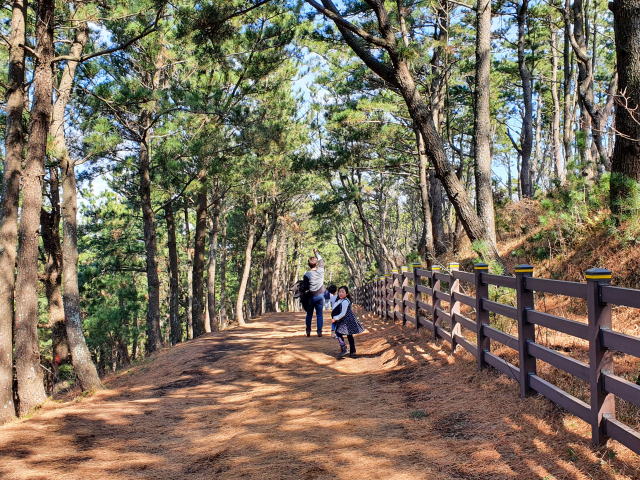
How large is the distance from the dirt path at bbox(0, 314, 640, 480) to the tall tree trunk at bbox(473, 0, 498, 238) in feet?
9.03

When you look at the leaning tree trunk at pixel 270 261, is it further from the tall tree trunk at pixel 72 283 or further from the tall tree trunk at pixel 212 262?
the tall tree trunk at pixel 72 283

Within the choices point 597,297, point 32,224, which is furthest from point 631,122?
point 32,224

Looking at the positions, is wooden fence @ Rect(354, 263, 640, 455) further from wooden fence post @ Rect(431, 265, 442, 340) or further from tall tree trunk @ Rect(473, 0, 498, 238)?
tall tree trunk @ Rect(473, 0, 498, 238)

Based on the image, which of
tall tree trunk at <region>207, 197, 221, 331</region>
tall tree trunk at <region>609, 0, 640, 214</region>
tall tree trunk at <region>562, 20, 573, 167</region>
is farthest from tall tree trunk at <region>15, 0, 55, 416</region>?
tall tree trunk at <region>562, 20, 573, 167</region>

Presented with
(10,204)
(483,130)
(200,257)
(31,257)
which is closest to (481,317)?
(483,130)

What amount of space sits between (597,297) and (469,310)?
18.6ft

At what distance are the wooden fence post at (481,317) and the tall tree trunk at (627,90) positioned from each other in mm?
2999

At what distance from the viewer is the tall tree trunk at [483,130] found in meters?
8.89

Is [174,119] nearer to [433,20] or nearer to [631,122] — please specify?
[433,20]

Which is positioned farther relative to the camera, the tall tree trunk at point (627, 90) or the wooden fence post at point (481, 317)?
the tall tree trunk at point (627, 90)

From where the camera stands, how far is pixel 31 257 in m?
8.34

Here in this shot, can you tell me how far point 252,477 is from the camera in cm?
377

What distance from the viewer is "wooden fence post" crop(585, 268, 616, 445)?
3217 mm

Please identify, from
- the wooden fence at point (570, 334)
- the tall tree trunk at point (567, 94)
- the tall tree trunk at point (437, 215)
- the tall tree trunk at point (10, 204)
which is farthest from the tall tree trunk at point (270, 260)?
the wooden fence at point (570, 334)
